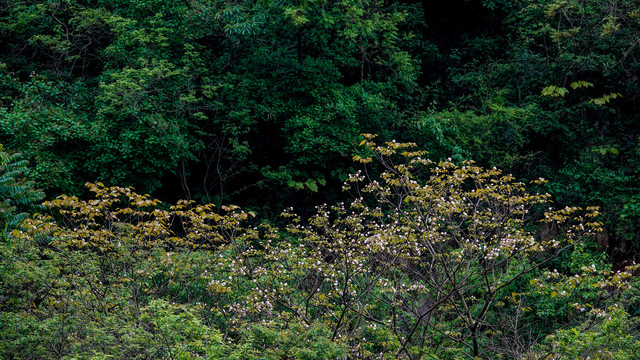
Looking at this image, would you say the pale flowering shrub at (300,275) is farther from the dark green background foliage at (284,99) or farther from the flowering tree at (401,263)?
the dark green background foliage at (284,99)

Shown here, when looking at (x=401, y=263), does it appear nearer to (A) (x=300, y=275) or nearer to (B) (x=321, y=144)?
(A) (x=300, y=275)

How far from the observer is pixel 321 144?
14727mm

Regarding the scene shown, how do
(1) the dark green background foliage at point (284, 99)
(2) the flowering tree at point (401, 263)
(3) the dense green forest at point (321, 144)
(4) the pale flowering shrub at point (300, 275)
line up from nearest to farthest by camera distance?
(4) the pale flowering shrub at point (300, 275)
(2) the flowering tree at point (401, 263)
(3) the dense green forest at point (321, 144)
(1) the dark green background foliage at point (284, 99)

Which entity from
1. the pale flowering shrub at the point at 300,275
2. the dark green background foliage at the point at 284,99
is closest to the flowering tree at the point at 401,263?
the pale flowering shrub at the point at 300,275

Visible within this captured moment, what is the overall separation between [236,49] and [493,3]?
8.01 m

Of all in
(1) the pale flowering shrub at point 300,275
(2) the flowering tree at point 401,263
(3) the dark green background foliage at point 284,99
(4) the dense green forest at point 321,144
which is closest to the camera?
(1) the pale flowering shrub at point 300,275

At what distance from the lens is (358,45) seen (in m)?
16.1

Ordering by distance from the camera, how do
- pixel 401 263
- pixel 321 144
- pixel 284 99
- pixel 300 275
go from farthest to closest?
pixel 284 99 < pixel 321 144 < pixel 300 275 < pixel 401 263

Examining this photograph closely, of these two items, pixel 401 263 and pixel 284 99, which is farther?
pixel 284 99

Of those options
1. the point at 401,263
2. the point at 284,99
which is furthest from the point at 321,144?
the point at 401,263

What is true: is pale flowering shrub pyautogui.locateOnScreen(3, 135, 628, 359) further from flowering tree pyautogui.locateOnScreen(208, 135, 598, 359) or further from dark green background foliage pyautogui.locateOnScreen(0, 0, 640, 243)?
dark green background foliage pyautogui.locateOnScreen(0, 0, 640, 243)

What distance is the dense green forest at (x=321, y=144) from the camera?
8.59m

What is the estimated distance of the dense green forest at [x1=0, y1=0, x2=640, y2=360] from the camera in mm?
8586

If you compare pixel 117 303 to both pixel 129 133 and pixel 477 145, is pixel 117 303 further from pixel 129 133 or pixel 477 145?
pixel 477 145
